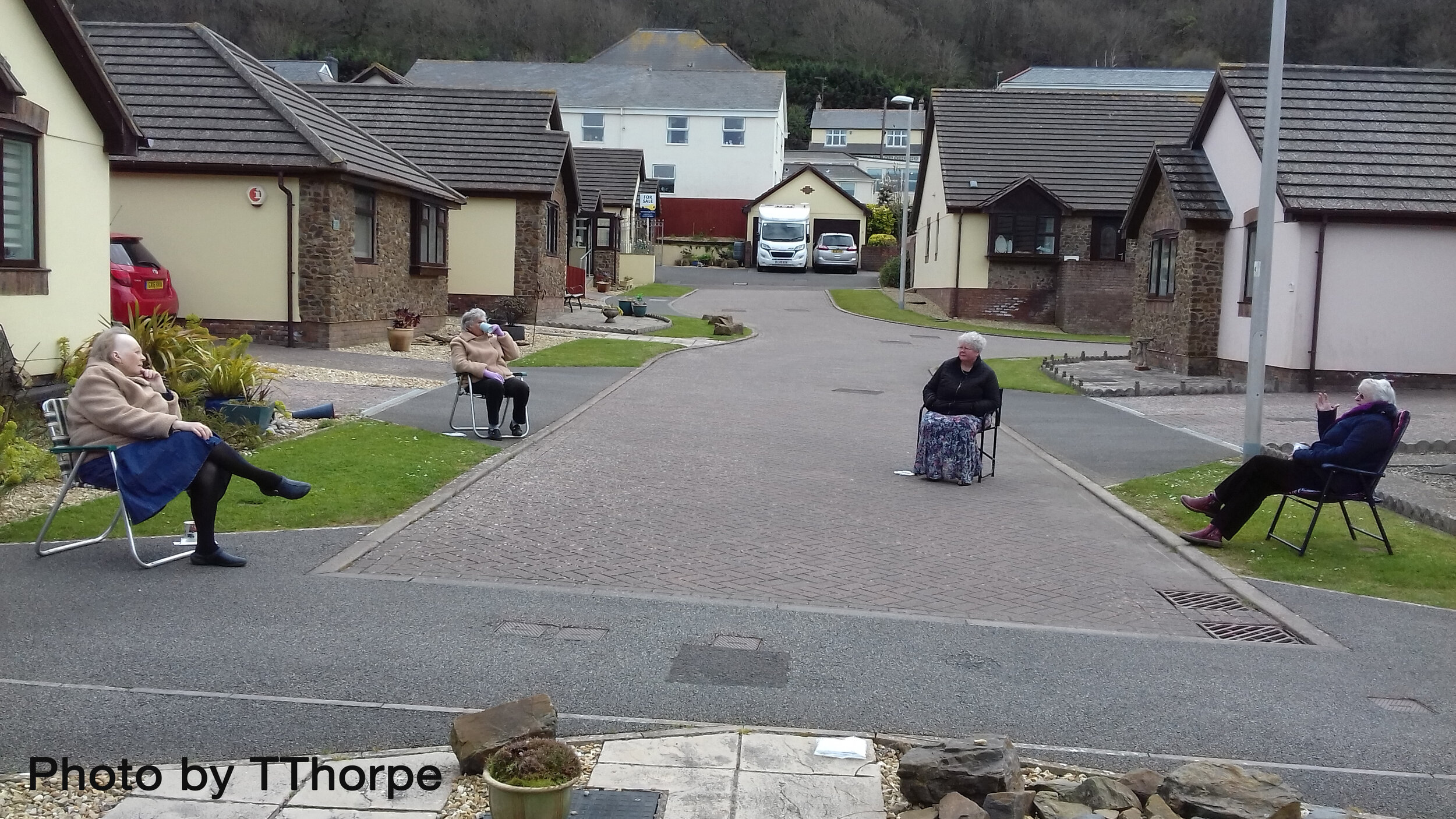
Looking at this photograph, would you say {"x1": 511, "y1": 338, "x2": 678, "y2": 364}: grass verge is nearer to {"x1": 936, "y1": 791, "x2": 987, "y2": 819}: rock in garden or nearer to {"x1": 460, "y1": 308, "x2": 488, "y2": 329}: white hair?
{"x1": 460, "y1": 308, "x2": 488, "y2": 329}: white hair

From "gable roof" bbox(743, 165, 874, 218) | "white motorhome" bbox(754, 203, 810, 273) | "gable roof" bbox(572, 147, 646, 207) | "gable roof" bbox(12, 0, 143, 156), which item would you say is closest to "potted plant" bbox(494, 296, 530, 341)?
"gable roof" bbox(12, 0, 143, 156)

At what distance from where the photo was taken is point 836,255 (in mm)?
58719

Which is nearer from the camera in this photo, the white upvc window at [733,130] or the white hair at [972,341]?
the white hair at [972,341]

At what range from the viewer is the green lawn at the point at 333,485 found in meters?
9.00

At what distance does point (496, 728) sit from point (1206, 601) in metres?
5.34

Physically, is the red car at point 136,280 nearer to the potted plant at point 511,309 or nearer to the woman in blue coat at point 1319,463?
the potted plant at point 511,309

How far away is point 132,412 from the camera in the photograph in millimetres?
7719

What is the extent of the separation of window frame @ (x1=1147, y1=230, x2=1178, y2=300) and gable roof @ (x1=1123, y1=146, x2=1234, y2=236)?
0.93m

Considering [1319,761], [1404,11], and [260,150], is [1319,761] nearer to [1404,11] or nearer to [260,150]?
[260,150]

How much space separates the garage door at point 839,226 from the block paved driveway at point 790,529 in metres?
47.5

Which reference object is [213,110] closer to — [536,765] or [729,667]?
[729,667]

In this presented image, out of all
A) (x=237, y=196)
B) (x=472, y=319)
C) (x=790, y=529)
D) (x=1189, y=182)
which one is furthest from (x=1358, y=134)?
(x=237, y=196)

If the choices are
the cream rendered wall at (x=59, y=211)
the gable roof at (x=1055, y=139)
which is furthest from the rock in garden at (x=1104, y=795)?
the gable roof at (x=1055, y=139)

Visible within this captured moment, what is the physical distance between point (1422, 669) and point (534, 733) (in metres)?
4.94
